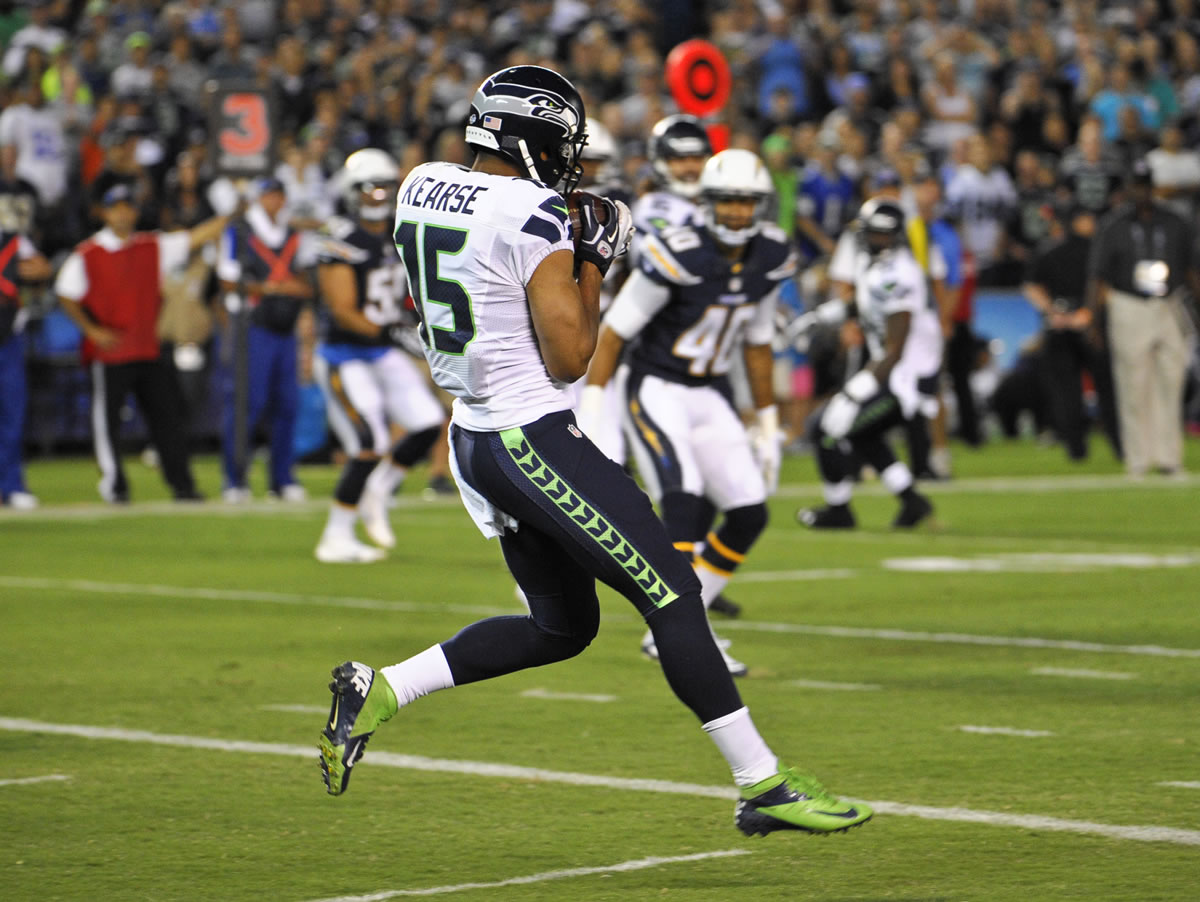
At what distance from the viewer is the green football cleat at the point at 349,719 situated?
18.6ft

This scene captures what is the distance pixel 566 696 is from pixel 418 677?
246 centimetres

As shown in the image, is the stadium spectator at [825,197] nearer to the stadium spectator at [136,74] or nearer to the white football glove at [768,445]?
the stadium spectator at [136,74]

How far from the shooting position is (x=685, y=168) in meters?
10.2

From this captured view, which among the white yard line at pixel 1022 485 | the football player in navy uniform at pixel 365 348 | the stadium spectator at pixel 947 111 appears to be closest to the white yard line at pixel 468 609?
the football player in navy uniform at pixel 365 348

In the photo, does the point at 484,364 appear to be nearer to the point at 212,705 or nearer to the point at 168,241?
the point at 212,705

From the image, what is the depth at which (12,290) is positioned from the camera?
16.3 meters

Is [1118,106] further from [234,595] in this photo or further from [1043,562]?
[234,595]

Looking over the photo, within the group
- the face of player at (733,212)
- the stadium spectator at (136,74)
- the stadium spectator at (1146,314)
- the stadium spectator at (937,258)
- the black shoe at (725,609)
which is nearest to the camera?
the face of player at (733,212)

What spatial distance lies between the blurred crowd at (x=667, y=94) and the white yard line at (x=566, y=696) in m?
10.6

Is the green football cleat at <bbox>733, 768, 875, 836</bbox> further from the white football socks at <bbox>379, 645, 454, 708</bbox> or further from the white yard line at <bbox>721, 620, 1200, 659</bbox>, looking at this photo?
the white yard line at <bbox>721, 620, 1200, 659</bbox>

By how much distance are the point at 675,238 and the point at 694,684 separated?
4.04 meters

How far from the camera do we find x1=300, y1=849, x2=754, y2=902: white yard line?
203 inches

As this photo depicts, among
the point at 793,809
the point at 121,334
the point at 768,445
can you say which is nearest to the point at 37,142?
the point at 121,334

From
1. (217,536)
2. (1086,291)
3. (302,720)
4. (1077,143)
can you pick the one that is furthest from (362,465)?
(1077,143)
